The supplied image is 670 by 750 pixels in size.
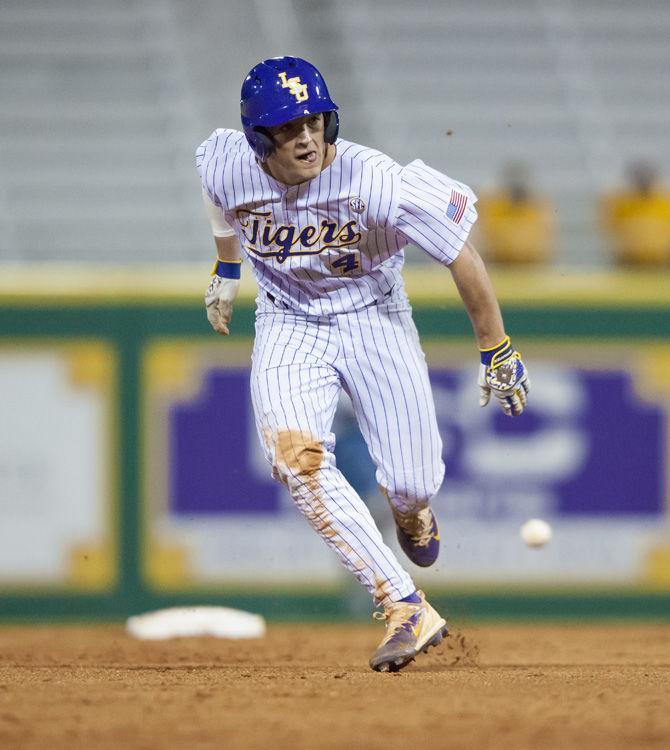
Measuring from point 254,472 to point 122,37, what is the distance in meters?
3.72

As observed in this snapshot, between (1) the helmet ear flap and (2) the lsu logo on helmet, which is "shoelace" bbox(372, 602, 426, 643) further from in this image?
(2) the lsu logo on helmet

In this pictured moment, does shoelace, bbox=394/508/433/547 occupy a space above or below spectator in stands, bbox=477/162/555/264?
below

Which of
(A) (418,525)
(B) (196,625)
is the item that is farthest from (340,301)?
(B) (196,625)

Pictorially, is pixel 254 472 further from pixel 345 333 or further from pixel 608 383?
pixel 345 333

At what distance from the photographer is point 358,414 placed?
5555mm

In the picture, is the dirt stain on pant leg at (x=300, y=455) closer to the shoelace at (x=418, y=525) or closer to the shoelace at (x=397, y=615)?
the shoelace at (x=397, y=615)

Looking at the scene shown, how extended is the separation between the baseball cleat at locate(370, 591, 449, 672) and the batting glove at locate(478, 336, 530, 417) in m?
0.78

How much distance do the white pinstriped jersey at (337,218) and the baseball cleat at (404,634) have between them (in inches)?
42.3

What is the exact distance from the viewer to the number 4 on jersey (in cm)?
524

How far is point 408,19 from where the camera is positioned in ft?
37.9

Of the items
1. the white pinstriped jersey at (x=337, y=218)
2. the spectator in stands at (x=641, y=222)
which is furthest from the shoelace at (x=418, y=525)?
the spectator in stands at (x=641, y=222)

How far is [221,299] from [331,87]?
5.52m

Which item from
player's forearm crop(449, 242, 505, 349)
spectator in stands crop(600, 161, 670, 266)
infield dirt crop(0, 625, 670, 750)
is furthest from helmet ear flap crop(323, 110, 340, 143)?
spectator in stands crop(600, 161, 670, 266)

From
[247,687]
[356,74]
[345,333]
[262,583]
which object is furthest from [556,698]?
[356,74]
